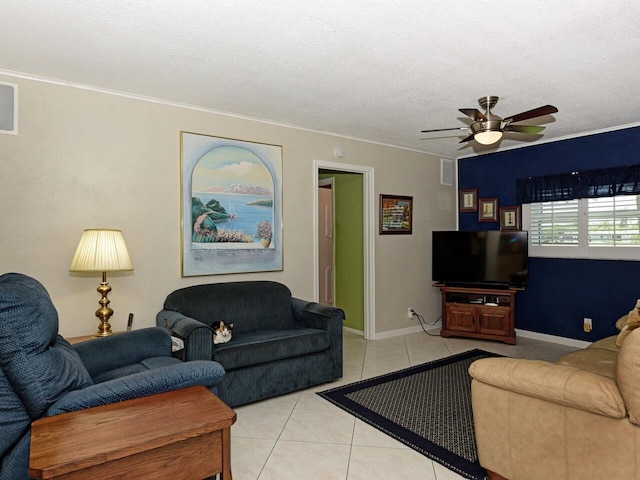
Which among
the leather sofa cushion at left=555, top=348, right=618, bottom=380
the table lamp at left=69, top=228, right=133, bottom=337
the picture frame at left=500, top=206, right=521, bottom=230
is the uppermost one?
the picture frame at left=500, top=206, right=521, bottom=230

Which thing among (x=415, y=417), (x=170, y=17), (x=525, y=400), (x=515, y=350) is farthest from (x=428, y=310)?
(x=170, y=17)

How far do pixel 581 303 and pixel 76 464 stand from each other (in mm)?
5270

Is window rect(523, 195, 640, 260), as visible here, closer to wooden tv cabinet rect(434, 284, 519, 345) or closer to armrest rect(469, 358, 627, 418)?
wooden tv cabinet rect(434, 284, 519, 345)

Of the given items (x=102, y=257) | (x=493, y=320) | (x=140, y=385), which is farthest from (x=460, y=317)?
(x=140, y=385)

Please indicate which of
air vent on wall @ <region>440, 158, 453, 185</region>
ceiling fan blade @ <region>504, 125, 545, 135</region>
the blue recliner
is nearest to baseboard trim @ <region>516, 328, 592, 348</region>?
air vent on wall @ <region>440, 158, 453, 185</region>

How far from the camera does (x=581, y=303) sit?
4.96 metres

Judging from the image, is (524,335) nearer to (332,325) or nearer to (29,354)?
(332,325)

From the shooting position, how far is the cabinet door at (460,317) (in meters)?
5.39

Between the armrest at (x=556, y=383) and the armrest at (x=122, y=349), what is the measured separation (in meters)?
2.08

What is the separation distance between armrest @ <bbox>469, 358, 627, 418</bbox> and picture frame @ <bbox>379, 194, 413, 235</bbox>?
11.1ft

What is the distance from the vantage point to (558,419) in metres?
1.93

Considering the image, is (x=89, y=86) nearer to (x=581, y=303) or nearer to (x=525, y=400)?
(x=525, y=400)

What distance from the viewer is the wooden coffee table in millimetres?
1349

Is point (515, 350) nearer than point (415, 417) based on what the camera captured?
No
